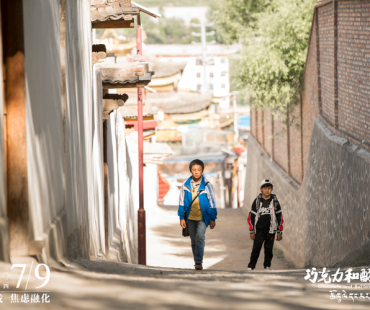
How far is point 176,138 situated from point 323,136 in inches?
1492

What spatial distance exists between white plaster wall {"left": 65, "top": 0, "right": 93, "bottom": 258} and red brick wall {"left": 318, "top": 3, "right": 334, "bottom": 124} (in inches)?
212

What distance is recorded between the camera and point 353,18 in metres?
9.27

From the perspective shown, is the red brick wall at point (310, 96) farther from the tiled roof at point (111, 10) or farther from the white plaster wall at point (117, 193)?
the tiled roof at point (111, 10)

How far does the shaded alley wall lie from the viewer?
8227mm

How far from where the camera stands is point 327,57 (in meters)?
11.3

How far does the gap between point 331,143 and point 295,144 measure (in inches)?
223

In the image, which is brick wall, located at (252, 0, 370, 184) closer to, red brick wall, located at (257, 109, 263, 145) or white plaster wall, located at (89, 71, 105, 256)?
white plaster wall, located at (89, 71, 105, 256)

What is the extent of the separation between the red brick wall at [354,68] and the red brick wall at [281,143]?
621cm

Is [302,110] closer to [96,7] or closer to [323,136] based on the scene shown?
[323,136]

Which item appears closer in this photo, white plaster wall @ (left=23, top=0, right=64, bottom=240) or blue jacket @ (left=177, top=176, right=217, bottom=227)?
white plaster wall @ (left=23, top=0, right=64, bottom=240)

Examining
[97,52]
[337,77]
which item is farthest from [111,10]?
[337,77]

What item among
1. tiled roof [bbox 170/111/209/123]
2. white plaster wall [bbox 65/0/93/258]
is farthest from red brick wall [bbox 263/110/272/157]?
tiled roof [bbox 170/111/209/123]

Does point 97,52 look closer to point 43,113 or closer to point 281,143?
point 43,113

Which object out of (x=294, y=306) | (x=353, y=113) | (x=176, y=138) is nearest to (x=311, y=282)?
(x=294, y=306)
